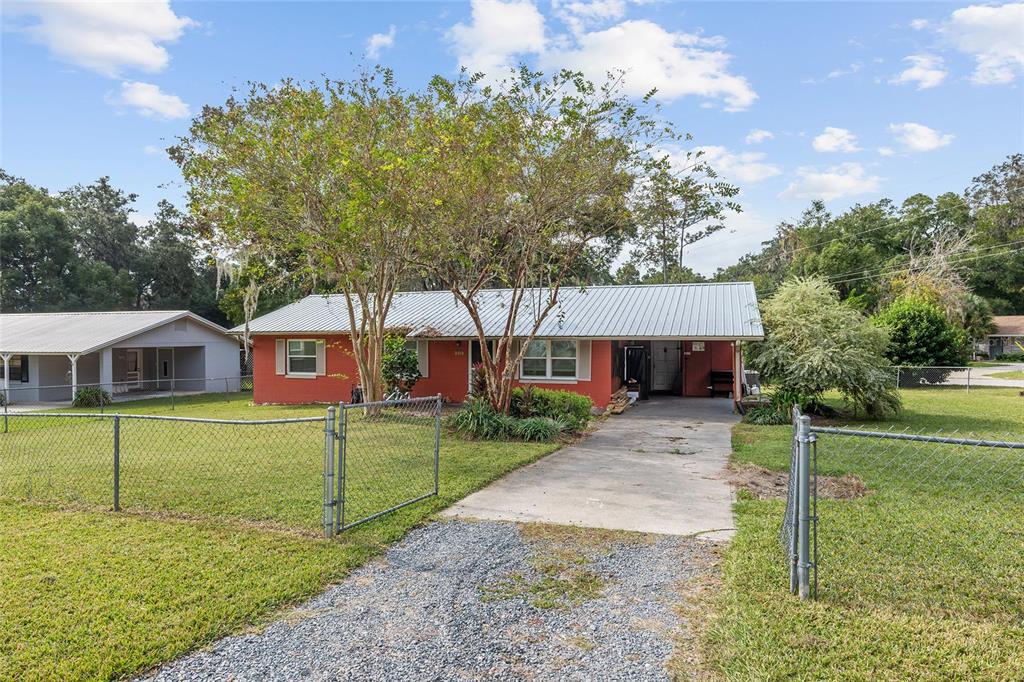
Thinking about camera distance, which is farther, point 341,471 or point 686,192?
point 686,192

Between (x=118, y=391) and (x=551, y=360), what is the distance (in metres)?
18.6

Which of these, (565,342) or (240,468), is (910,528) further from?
(565,342)

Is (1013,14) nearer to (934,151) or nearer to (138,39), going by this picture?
(934,151)

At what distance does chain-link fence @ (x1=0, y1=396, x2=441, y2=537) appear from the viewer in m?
6.24

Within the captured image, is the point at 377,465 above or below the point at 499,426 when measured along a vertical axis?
below

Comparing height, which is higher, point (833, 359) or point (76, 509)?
point (833, 359)

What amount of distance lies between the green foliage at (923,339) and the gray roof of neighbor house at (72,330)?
2826 cm

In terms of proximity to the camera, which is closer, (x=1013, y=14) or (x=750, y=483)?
(x=750, y=483)

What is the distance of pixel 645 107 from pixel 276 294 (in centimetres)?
2757

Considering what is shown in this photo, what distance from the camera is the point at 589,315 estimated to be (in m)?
18.0

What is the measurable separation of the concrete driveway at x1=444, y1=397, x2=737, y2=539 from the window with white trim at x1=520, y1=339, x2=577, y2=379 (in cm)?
434

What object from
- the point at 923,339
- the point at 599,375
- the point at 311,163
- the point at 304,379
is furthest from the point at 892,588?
the point at 923,339

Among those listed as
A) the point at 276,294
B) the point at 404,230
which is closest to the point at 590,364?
the point at 404,230

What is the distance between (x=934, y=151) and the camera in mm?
18531
